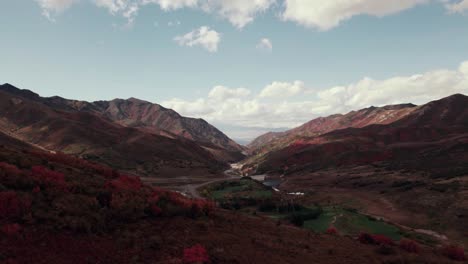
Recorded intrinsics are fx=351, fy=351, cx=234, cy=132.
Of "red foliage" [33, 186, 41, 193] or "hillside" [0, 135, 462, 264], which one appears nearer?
"hillside" [0, 135, 462, 264]

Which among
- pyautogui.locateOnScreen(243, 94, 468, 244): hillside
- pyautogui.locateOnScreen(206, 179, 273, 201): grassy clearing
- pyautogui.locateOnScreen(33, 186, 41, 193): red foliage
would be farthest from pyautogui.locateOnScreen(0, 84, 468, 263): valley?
pyautogui.locateOnScreen(206, 179, 273, 201): grassy clearing

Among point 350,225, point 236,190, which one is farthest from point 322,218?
point 236,190

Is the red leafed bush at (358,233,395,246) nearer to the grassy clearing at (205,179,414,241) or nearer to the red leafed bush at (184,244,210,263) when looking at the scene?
the grassy clearing at (205,179,414,241)

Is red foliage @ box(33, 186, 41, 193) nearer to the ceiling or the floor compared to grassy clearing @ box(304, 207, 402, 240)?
nearer to the ceiling

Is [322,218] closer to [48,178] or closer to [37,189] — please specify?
[48,178]

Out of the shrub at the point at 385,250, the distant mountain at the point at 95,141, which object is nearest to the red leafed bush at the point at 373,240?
the shrub at the point at 385,250

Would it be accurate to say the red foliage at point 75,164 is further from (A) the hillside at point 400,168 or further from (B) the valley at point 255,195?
(A) the hillside at point 400,168

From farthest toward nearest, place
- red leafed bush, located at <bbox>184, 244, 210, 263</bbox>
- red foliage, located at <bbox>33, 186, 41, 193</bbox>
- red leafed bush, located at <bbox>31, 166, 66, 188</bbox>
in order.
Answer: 1. red leafed bush, located at <bbox>31, 166, 66, 188</bbox>
2. red foliage, located at <bbox>33, 186, 41, 193</bbox>
3. red leafed bush, located at <bbox>184, 244, 210, 263</bbox>
